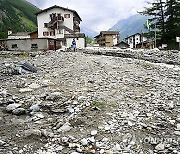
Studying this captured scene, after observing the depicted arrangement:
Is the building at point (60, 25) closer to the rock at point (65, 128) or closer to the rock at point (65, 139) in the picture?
the rock at point (65, 128)

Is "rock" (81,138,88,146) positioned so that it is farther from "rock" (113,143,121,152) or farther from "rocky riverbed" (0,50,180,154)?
"rock" (113,143,121,152)

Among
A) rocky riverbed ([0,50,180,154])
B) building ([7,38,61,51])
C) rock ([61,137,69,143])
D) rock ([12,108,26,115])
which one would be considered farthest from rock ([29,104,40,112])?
building ([7,38,61,51])

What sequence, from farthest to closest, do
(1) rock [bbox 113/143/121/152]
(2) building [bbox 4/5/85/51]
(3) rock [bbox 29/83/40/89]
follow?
(2) building [bbox 4/5/85/51]
(3) rock [bbox 29/83/40/89]
(1) rock [bbox 113/143/121/152]

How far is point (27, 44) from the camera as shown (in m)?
43.2

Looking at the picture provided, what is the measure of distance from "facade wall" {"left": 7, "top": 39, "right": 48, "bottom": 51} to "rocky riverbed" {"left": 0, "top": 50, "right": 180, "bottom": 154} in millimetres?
28676

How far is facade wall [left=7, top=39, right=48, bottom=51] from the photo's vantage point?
43156 mm

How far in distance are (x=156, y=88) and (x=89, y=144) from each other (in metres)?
6.72

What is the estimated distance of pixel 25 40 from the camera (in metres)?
43.3

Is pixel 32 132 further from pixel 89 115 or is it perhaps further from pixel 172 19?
pixel 172 19

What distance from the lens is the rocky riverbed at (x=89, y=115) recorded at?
7.89 m

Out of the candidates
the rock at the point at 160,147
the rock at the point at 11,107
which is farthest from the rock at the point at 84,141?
the rock at the point at 11,107

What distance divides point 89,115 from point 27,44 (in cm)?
3547

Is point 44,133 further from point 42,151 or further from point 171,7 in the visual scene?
point 171,7

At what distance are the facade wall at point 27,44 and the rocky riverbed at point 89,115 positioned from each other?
2868 centimetres
